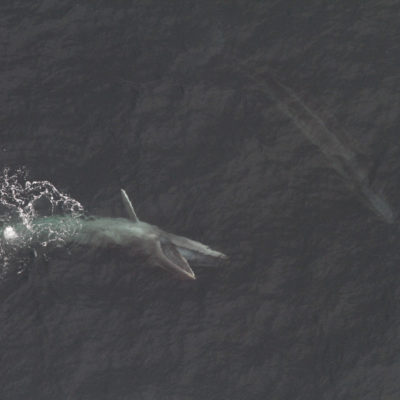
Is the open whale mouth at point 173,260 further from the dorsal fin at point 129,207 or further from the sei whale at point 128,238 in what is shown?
the dorsal fin at point 129,207

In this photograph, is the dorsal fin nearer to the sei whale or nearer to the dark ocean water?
the sei whale

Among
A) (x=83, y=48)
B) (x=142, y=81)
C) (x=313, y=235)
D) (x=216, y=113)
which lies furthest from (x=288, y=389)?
(x=83, y=48)

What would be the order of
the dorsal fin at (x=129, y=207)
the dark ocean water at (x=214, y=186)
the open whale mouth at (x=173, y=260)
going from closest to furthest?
1. the dark ocean water at (x=214, y=186)
2. the open whale mouth at (x=173, y=260)
3. the dorsal fin at (x=129, y=207)

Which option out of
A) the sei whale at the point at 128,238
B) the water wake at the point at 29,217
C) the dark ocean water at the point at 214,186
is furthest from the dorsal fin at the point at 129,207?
the water wake at the point at 29,217

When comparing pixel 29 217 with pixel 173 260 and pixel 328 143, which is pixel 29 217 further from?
pixel 328 143

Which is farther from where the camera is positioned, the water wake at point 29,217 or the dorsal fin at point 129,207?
the water wake at point 29,217

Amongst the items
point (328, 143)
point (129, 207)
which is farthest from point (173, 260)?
point (328, 143)
